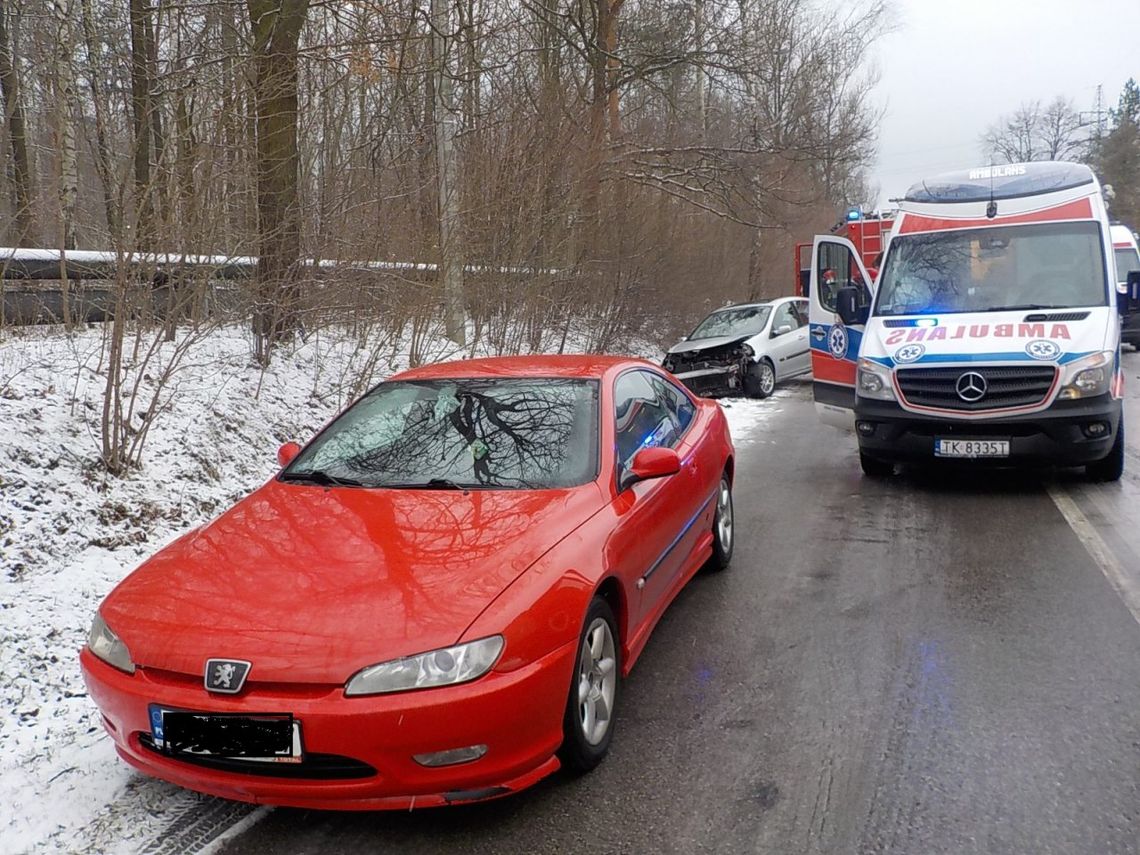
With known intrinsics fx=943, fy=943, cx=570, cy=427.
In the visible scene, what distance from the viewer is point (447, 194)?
11.0 meters

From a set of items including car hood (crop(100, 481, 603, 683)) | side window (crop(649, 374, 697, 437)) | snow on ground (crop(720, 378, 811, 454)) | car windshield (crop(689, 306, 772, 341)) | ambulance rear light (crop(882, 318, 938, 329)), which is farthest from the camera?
car windshield (crop(689, 306, 772, 341))

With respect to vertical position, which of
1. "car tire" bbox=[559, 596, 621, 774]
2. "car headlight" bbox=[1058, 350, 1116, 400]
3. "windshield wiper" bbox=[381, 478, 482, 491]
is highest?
"car headlight" bbox=[1058, 350, 1116, 400]

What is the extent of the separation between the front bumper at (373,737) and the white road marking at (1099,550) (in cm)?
348

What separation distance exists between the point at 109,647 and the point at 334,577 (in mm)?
780

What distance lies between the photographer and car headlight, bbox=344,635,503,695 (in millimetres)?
2818

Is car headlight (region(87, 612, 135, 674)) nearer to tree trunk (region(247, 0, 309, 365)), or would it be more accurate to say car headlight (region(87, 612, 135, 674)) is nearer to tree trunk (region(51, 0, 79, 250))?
tree trunk (region(51, 0, 79, 250))

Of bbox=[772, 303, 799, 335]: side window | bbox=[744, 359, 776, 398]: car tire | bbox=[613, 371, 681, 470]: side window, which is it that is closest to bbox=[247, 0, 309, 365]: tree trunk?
bbox=[613, 371, 681, 470]: side window

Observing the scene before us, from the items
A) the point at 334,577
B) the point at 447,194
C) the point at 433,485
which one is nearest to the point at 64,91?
the point at 433,485

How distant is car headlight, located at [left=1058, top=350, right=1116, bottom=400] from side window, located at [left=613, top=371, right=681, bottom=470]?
3.60 meters

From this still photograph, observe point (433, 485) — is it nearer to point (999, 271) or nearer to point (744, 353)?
point (999, 271)

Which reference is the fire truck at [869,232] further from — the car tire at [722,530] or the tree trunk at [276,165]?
the car tire at [722,530]

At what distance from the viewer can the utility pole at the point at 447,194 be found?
1084cm

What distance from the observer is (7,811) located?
3.17 m

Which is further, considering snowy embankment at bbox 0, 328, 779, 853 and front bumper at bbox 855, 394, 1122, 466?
front bumper at bbox 855, 394, 1122, 466
